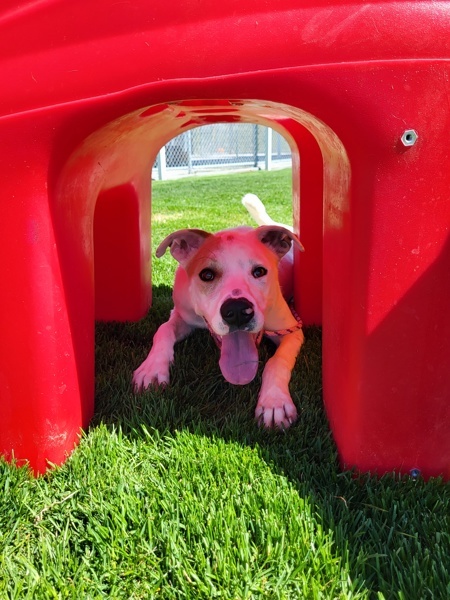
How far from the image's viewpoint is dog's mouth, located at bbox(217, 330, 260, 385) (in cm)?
232

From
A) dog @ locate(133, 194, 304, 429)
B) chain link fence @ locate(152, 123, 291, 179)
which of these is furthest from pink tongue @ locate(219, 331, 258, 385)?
chain link fence @ locate(152, 123, 291, 179)

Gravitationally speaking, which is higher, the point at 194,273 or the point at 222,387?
the point at 194,273

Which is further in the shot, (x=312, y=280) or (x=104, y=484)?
(x=312, y=280)

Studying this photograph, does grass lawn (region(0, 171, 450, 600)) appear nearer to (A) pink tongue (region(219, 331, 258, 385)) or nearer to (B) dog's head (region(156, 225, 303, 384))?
(A) pink tongue (region(219, 331, 258, 385))

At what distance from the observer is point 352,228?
1683 millimetres

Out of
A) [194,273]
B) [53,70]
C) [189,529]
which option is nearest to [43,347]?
[189,529]

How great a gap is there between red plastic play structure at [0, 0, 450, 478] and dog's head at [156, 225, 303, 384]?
0.52 meters

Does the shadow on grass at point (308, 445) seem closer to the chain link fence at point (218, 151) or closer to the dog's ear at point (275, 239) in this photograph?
the dog's ear at point (275, 239)

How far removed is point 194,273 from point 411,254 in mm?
1225

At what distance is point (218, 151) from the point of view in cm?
1917

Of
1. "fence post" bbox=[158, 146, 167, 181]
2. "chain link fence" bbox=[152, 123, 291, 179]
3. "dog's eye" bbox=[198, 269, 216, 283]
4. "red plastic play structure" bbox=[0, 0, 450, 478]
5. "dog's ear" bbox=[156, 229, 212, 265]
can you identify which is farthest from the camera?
"chain link fence" bbox=[152, 123, 291, 179]

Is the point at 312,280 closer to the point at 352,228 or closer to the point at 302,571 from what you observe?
the point at 352,228

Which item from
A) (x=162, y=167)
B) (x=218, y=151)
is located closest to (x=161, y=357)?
(x=162, y=167)

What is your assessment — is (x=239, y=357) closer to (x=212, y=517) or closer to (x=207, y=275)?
(x=207, y=275)
